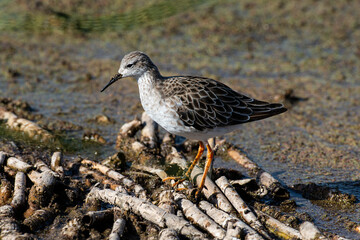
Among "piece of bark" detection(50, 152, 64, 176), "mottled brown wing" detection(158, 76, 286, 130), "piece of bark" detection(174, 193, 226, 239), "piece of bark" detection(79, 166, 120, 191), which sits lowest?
"piece of bark" detection(174, 193, 226, 239)

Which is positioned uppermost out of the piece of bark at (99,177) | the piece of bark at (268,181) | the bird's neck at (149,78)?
the bird's neck at (149,78)

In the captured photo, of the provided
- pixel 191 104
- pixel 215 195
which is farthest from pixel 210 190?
pixel 191 104

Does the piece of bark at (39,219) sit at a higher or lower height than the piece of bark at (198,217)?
higher

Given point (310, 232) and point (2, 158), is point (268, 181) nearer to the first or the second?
point (310, 232)

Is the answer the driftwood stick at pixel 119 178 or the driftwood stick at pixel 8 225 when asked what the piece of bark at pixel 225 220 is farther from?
the driftwood stick at pixel 8 225

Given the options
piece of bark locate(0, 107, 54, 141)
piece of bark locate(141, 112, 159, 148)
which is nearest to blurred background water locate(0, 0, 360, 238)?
piece of bark locate(0, 107, 54, 141)

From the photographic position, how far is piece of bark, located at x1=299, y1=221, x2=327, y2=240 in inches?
199

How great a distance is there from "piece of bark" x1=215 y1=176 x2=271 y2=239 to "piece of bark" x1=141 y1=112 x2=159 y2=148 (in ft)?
5.81

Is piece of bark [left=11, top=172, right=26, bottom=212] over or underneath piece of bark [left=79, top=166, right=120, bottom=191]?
over

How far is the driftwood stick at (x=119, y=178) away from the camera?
19.6 feet

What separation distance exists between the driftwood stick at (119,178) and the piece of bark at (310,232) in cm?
198

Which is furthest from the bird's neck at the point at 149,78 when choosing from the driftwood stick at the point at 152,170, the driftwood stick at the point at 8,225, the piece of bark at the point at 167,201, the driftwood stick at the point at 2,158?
the driftwood stick at the point at 8,225

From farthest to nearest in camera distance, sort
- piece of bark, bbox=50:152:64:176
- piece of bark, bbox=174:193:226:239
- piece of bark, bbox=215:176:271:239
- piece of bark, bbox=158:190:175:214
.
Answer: piece of bark, bbox=50:152:64:176 → piece of bark, bbox=158:190:175:214 → piece of bark, bbox=215:176:271:239 → piece of bark, bbox=174:193:226:239

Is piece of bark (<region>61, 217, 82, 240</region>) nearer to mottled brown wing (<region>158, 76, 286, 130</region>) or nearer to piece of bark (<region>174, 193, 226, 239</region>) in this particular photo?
piece of bark (<region>174, 193, 226, 239</region>)
